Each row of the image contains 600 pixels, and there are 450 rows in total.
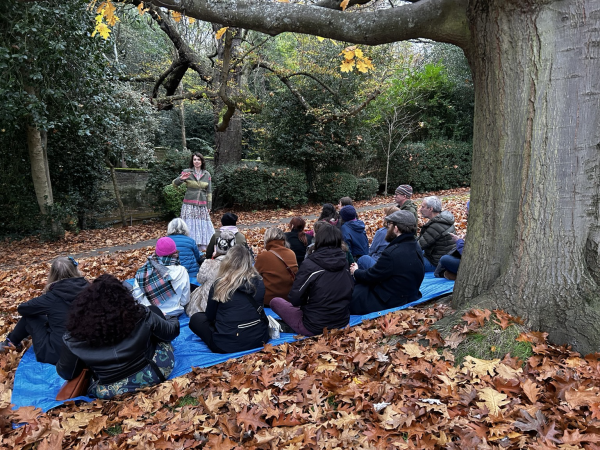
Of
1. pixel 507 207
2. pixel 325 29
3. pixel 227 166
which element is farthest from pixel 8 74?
pixel 507 207

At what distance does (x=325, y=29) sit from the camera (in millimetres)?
3814

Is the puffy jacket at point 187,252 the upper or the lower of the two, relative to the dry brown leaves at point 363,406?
upper

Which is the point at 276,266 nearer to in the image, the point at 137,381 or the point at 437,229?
the point at 137,381

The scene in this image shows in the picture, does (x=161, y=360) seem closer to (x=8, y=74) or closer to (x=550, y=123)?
(x=550, y=123)

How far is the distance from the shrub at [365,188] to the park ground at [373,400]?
13366mm

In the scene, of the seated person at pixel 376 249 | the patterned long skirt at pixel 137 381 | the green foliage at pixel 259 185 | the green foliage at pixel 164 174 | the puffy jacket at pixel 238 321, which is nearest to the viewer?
the patterned long skirt at pixel 137 381

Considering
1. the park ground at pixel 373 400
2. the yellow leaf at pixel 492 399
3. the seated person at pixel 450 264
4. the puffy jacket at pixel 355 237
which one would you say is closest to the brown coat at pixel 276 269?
the park ground at pixel 373 400

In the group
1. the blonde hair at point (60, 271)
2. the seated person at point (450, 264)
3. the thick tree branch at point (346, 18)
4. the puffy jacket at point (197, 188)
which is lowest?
the seated person at point (450, 264)

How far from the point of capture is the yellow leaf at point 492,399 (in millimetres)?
2463

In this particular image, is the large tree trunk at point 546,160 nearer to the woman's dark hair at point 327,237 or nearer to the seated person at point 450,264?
the woman's dark hair at point 327,237

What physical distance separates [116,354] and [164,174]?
11.4 m

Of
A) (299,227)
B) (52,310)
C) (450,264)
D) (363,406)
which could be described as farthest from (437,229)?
(52,310)

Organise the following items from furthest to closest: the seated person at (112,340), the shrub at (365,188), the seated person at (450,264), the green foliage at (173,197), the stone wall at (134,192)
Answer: the shrub at (365,188) → the stone wall at (134,192) → the green foliage at (173,197) → the seated person at (450,264) → the seated person at (112,340)

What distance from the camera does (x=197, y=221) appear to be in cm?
784
